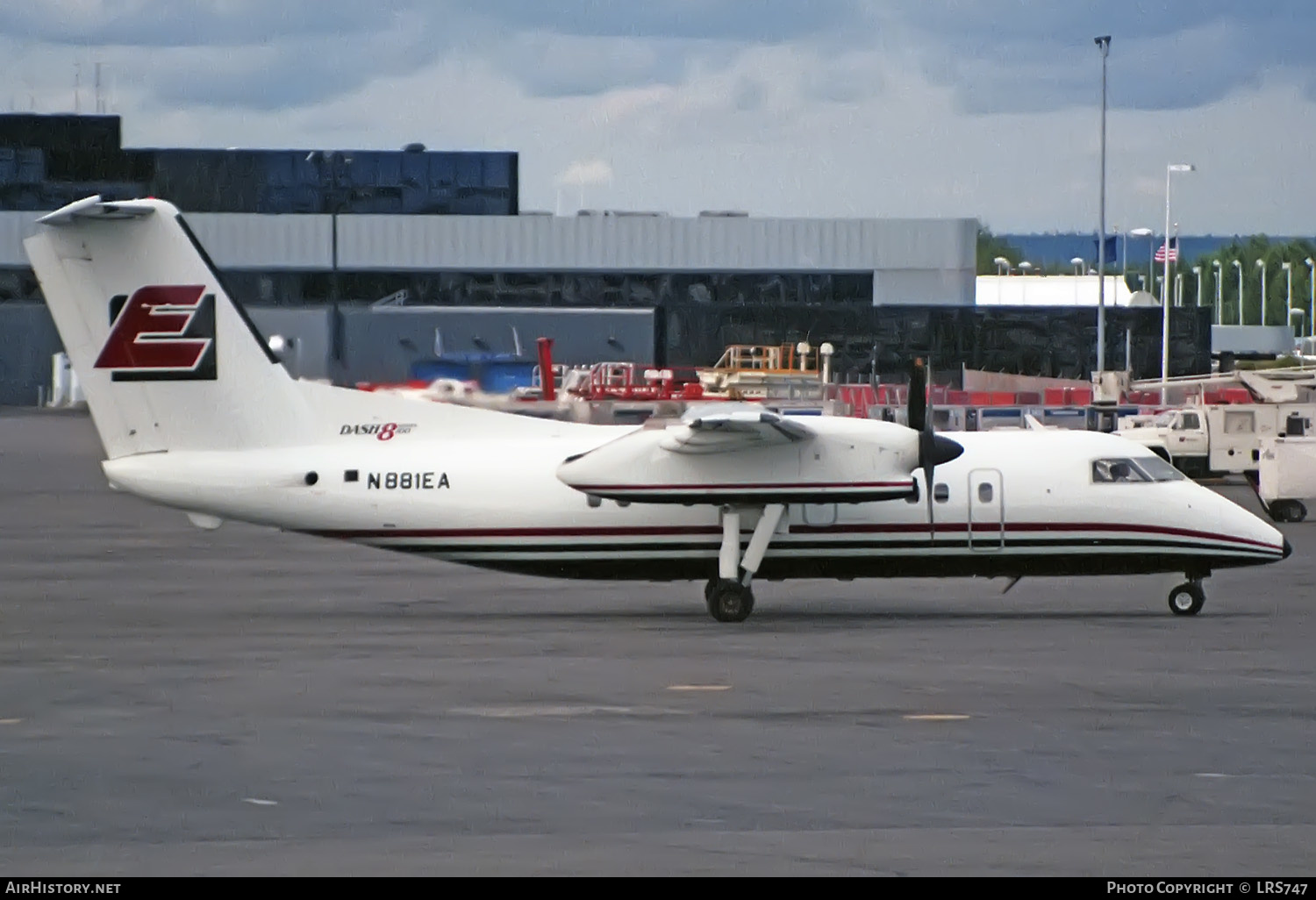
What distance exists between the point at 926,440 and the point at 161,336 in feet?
33.1

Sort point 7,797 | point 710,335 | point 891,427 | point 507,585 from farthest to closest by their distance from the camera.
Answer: point 710,335
point 507,585
point 891,427
point 7,797

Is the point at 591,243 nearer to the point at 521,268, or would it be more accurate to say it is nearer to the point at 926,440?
the point at 521,268

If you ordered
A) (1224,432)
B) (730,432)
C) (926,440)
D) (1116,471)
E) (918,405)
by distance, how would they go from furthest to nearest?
(1224,432)
(1116,471)
(918,405)
(926,440)
(730,432)

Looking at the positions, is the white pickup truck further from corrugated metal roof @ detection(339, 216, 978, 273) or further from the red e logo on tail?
corrugated metal roof @ detection(339, 216, 978, 273)

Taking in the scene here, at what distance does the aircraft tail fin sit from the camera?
25422 millimetres

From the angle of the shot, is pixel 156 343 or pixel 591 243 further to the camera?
pixel 591 243

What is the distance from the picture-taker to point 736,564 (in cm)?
2545

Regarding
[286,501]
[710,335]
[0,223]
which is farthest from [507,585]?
[0,223]

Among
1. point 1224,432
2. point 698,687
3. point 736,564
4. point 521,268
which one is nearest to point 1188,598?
point 736,564

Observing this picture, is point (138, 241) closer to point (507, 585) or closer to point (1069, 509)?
point (507, 585)

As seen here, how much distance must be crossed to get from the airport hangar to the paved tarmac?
68.3m

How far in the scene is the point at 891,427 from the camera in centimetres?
2522

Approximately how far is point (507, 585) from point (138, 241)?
871 centimetres

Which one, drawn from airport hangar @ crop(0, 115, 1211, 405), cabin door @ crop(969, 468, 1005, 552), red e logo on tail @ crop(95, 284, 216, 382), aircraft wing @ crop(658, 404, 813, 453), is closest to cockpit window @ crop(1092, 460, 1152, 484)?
cabin door @ crop(969, 468, 1005, 552)
